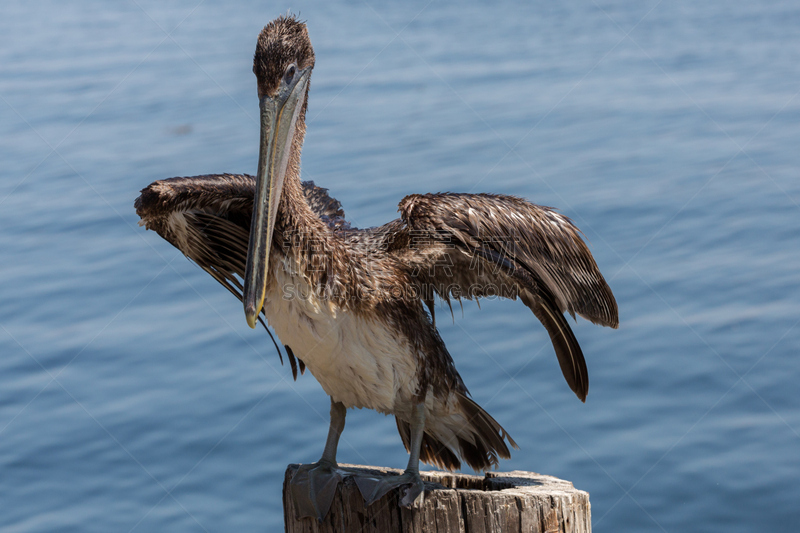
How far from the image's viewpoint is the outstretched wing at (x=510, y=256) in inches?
138

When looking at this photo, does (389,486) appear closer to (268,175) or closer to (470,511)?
(470,511)

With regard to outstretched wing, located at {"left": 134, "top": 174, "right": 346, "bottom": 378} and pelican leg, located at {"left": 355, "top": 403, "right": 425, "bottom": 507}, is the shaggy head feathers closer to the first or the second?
outstretched wing, located at {"left": 134, "top": 174, "right": 346, "bottom": 378}

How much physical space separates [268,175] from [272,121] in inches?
9.1

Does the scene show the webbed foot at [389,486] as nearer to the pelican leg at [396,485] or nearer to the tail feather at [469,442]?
the pelican leg at [396,485]

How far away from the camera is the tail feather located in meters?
3.97

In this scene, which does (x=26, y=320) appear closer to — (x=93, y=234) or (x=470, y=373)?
(x=93, y=234)

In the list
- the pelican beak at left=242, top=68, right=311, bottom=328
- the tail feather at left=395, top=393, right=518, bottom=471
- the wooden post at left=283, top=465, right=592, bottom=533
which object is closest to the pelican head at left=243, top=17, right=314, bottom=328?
the pelican beak at left=242, top=68, right=311, bottom=328

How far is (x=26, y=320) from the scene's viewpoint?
346 inches

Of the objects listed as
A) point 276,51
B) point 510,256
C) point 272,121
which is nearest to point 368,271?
point 510,256

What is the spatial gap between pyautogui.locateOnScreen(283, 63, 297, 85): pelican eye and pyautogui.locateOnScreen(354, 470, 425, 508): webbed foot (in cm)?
156

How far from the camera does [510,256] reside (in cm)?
352

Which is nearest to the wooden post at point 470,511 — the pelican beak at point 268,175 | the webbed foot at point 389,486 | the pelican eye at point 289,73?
the webbed foot at point 389,486

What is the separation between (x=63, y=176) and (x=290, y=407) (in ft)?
21.6

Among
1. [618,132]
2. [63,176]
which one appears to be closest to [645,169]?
[618,132]
